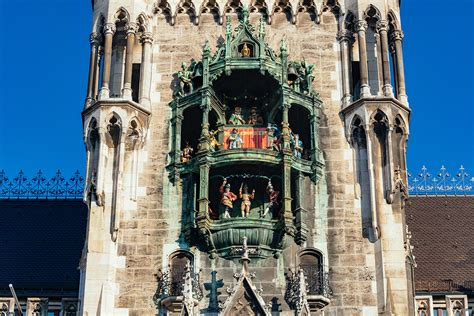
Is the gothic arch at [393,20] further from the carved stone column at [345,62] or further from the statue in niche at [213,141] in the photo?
the statue in niche at [213,141]

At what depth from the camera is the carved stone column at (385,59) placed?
3098cm

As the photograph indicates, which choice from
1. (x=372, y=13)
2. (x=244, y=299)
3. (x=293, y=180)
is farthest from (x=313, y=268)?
(x=372, y=13)

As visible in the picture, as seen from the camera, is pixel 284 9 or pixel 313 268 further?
pixel 284 9

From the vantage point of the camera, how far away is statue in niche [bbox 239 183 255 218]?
29.7 metres

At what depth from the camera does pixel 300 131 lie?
3167 centimetres

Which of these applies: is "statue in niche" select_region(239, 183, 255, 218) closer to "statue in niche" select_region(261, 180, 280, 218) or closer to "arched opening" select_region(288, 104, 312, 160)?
"statue in niche" select_region(261, 180, 280, 218)

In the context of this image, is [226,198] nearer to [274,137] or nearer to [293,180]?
[293,180]

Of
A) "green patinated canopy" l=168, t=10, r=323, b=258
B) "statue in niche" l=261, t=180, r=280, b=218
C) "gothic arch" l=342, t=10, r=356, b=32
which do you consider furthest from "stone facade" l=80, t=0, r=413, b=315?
"statue in niche" l=261, t=180, r=280, b=218

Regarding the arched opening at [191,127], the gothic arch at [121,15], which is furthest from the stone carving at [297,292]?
the gothic arch at [121,15]

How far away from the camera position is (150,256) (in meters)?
29.4

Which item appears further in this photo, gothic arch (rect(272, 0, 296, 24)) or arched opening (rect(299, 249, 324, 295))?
gothic arch (rect(272, 0, 296, 24))

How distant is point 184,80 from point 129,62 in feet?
5.59

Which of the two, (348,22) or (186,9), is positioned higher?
(186,9)

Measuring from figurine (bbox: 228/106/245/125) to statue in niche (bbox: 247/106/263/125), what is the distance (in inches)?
9.3
